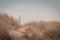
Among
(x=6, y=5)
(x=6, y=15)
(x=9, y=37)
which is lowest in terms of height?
(x=9, y=37)

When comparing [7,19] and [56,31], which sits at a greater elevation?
[7,19]

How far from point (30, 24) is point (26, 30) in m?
0.12

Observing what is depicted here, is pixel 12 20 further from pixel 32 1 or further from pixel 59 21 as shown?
pixel 59 21

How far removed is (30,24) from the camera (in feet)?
7.30

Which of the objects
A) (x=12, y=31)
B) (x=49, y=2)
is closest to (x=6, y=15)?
(x=12, y=31)

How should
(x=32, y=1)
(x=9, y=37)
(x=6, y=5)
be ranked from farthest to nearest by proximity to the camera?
1. (x=32, y=1)
2. (x=6, y=5)
3. (x=9, y=37)

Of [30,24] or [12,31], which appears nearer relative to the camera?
[12,31]

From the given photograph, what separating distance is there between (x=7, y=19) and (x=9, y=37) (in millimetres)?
266

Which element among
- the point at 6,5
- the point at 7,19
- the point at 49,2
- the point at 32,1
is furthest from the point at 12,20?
the point at 49,2

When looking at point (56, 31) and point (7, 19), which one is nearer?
point (7, 19)

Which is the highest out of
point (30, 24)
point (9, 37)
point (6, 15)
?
point (6, 15)

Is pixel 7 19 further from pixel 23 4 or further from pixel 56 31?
pixel 56 31

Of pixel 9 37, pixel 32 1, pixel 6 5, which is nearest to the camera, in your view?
pixel 9 37

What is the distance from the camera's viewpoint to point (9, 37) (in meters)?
2.03
